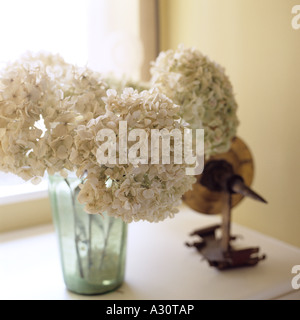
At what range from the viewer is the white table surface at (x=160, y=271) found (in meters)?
0.97

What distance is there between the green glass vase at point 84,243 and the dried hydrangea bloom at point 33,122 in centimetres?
18

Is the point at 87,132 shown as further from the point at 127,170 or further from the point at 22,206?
the point at 22,206

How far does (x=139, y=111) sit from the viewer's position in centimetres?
67

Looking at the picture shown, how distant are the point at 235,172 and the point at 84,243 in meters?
0.48

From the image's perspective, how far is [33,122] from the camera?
2.34ft

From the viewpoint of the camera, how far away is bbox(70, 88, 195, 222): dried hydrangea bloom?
67 centimetres

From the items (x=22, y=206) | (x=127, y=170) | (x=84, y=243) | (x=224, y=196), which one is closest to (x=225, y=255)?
(x=224, y=196)

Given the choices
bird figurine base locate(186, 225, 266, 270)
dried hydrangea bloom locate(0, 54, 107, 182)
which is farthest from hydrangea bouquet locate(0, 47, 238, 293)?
bird figurine base locate(186, 225, 266, 270)

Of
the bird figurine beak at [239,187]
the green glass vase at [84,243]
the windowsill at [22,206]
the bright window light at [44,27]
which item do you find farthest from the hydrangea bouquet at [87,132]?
the windowsill at [22,206]

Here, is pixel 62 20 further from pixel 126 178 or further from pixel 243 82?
pixel 126 178

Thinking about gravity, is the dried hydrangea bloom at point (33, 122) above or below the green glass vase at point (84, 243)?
above

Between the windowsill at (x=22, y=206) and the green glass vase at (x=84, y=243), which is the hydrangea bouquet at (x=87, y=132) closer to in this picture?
the green glass vase at (x=84, y=243)
